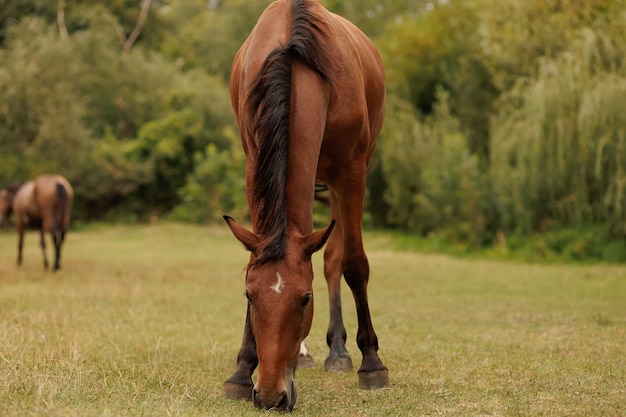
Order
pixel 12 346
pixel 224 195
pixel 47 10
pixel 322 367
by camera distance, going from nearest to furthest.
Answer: pixel 12 346, pixel 322 367, pixel 224 195, pixel 47 10

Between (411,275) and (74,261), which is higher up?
(411,275)

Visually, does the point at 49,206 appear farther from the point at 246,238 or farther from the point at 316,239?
the point at 316,239

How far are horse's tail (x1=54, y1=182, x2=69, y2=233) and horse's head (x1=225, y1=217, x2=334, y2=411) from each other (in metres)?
11.4

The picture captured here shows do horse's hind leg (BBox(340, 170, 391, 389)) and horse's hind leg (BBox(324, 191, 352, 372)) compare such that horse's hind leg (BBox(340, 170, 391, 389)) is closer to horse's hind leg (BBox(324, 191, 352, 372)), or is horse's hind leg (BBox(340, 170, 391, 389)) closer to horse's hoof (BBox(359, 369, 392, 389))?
horse's hoof (BBox(359, 369, 392, 389))

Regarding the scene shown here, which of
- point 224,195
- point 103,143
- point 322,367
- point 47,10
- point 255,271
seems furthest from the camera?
point 47,10

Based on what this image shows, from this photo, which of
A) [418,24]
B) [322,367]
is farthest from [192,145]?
[322,367]

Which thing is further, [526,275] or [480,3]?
[480,3]

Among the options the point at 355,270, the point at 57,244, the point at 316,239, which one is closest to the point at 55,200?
the point at 57,244

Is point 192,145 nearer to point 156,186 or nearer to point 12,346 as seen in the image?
point 156,186

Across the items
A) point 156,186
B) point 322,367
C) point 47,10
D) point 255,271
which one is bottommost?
point 156,186

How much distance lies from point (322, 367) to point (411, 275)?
7976 mm

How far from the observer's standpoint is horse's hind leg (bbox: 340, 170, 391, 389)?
16.6ft

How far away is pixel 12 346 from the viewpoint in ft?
16.8

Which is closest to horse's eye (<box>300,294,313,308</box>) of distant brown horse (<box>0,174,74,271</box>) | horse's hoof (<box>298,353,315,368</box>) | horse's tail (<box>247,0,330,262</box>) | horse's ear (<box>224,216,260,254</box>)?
horse's tail (<box>247,0,330,262</box>)
